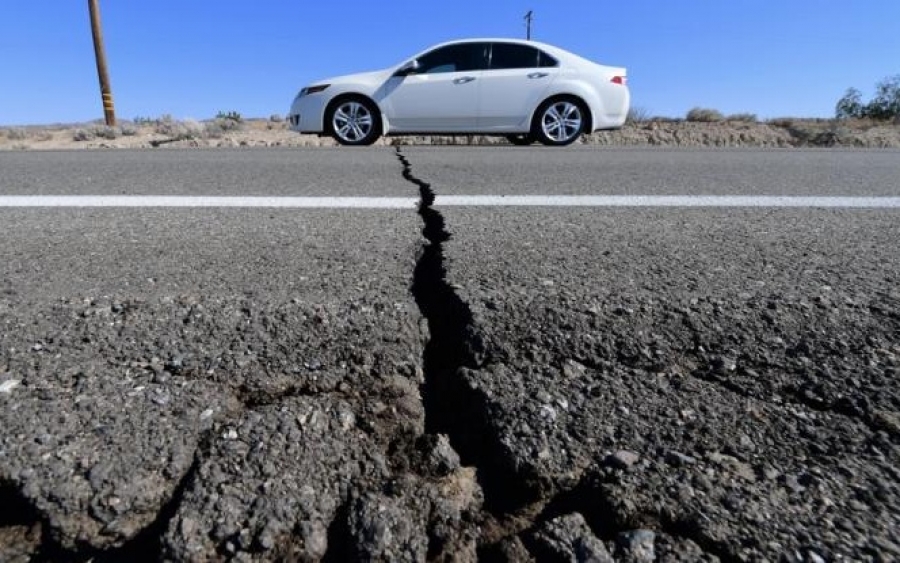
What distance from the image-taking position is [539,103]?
820cm

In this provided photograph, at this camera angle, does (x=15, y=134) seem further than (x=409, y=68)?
Yes

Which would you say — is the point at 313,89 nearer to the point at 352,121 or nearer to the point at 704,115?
the point at 352,121

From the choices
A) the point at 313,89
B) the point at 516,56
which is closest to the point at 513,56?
the point at 516,56

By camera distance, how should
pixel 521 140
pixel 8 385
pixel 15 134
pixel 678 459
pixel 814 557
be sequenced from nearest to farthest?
pixel 814 557, pixel 678 459, pixel 8 385, pixel 521 140, pixel 15 134

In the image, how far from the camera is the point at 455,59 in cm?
820

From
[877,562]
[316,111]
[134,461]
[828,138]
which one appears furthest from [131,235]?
[828,138]

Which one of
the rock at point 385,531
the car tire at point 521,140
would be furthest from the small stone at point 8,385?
the car tire at point 521,140

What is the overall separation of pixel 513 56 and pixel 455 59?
2.61 ft

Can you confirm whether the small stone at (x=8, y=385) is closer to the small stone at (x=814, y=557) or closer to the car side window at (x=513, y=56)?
the small stone at (x=814, y=557)

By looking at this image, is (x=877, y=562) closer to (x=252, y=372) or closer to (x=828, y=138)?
(x=252, y=372)

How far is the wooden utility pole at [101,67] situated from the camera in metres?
15.3

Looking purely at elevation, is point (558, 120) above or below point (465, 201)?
above

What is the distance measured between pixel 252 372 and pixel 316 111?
7323mm

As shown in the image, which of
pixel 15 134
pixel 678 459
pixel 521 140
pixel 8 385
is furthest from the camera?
pixel 15 134
